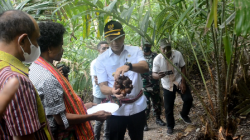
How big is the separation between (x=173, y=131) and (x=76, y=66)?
87.9 inches

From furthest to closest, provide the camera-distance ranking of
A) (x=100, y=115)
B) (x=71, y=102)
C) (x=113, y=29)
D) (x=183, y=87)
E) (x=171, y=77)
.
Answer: (x=171, y=77) < (x=183, y=87) < (x=113, y=29) < (x=100, y=115) < (x=71, y=102)

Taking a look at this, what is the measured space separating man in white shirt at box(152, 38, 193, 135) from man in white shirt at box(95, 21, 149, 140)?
1170 mm

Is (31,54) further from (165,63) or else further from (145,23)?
(165,63)

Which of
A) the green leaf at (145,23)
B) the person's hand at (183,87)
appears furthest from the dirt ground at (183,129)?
the green leaf at (145,23)

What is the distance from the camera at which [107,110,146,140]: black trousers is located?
2.02 m

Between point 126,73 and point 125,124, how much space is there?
55 centimetres

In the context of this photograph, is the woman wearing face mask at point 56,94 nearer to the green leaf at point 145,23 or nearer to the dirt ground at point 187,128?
the green leaf at point 145,23

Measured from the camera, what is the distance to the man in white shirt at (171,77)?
3.11 m

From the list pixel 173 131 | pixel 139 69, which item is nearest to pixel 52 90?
pixel 139 69

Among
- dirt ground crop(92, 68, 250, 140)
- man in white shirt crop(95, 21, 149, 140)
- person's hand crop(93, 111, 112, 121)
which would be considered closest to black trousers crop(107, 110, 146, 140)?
man in white shirt crop(95, 21, 149, 140)

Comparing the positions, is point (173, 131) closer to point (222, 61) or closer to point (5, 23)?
point (222, 61)

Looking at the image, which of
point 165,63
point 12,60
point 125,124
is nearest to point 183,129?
point 165,63

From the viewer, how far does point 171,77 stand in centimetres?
320

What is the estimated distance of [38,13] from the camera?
2076 millimetres
